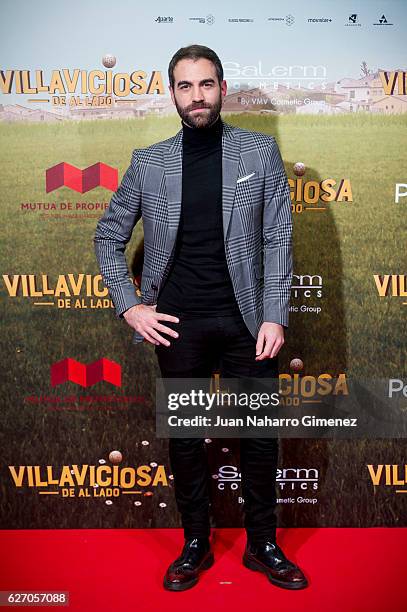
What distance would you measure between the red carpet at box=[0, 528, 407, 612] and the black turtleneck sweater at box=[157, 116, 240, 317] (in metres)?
1.09

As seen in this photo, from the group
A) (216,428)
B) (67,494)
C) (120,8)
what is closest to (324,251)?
(216,428)

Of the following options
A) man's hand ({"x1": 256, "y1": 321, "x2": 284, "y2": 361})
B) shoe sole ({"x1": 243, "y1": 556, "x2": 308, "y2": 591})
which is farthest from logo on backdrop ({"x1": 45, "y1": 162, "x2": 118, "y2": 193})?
shoe sole ({"x1": 243, "y1": 556, "x2": 308, "y2": 591})

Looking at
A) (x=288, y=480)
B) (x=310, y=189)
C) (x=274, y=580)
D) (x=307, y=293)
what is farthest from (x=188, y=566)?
(x=310, y=189)

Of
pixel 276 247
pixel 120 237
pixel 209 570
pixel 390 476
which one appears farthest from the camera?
pixel 390 476

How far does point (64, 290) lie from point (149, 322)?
0.69m

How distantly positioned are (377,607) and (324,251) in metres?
1.44

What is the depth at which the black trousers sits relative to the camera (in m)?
2.60

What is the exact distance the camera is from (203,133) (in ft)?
8.32

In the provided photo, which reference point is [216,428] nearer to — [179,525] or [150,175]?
[179,525]

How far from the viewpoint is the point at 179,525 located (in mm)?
3268

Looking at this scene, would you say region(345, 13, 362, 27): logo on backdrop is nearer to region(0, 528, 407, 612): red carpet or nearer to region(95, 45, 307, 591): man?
region(95, 45, 307, 591): man

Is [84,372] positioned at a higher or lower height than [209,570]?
higher

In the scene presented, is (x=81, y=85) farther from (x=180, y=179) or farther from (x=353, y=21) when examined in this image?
(x=353, y=21)

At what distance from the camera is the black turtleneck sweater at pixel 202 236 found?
252 cm
